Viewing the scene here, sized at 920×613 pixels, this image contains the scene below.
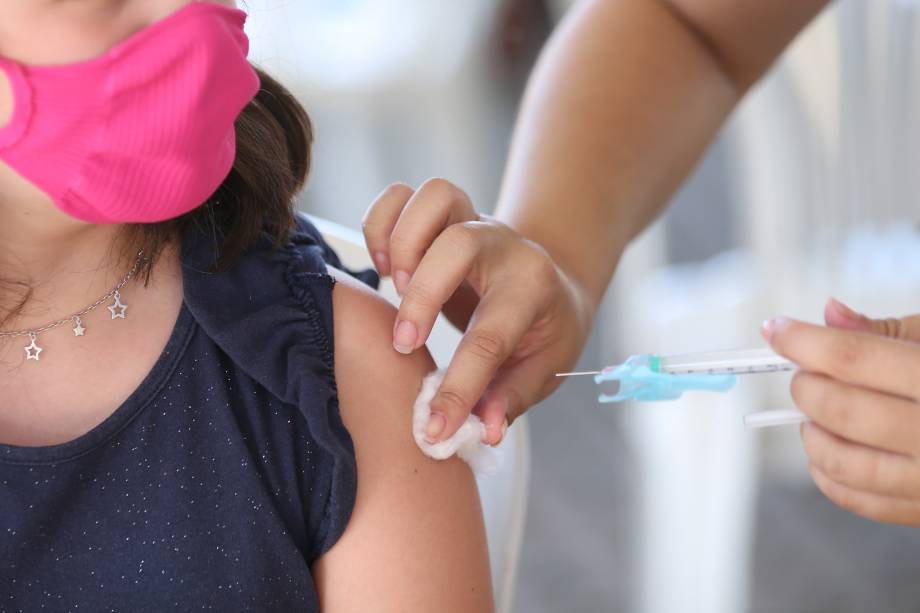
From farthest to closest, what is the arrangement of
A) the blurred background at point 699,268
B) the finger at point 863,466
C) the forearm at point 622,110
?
the blurred background at point 699,268 → the forearm at point 622,110 → the finger at point 863,466

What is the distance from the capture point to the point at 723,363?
1.01 m

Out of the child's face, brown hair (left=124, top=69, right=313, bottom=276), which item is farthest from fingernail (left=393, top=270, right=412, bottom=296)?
the child's face

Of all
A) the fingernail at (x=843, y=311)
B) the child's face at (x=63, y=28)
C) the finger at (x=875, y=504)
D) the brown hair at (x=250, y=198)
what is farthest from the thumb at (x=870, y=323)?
the child's face at (x=63, y=28)

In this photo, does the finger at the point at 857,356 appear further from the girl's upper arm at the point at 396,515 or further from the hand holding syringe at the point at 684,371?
the girl's upper arm at the point at 396,515

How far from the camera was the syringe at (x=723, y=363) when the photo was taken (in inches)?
39.5

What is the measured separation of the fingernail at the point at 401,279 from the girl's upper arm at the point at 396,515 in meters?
0.05

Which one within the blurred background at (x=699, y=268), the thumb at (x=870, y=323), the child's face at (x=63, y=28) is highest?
the thumb at (x=870, y=323)

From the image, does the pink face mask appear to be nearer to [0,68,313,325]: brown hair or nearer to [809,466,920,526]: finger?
[0,68,313,325]: brown hair

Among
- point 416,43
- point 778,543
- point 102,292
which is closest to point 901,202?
point 778,543

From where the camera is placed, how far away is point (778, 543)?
8.61ft

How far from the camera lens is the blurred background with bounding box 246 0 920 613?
6.12 feet

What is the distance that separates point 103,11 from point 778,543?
7.10ft

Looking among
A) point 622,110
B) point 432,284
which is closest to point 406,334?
point 432,284

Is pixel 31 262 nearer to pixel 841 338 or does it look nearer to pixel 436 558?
pixel 436 558
